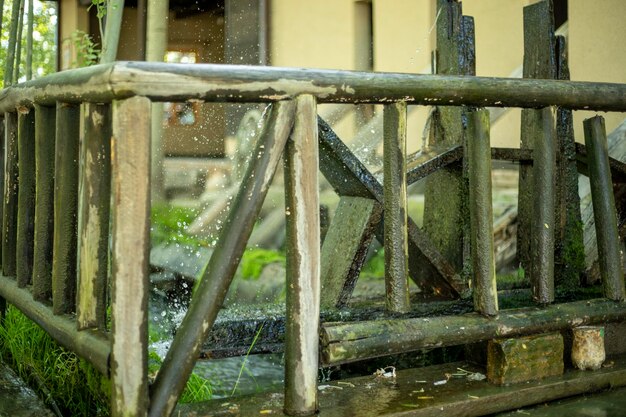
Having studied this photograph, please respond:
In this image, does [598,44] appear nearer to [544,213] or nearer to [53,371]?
[544,213]

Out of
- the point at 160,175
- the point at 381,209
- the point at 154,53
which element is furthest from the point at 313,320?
the point at 160,175

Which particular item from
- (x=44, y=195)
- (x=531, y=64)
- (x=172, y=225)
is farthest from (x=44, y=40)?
(x=44, y=195)

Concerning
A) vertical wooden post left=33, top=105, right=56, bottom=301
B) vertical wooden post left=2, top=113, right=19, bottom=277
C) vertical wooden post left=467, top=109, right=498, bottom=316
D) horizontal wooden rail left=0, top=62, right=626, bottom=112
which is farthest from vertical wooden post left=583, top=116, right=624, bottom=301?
vertical wooden post left=2, top=113, right=19, bottom=277

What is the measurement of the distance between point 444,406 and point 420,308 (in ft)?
3.53

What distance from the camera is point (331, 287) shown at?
4004mm

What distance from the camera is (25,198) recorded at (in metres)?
3.53

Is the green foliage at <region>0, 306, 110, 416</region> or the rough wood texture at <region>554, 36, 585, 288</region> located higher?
the rough wood texture at <region>554, 36, 585, 288</region>

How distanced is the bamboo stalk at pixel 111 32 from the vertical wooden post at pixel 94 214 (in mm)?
2160

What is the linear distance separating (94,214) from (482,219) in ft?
4.44

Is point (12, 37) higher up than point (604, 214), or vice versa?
point (12, 37)

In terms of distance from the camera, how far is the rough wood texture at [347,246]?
12.8ft

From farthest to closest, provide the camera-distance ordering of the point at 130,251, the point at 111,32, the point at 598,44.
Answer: the point at 598,44, the point at 111,32, the point at 130,251

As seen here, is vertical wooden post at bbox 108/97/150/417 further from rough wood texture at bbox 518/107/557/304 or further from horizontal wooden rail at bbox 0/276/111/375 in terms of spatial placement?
rough wood texture at bbox 518/107/557/304

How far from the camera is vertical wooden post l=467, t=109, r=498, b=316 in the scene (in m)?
3.13
